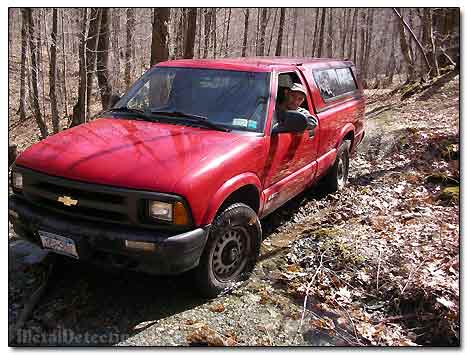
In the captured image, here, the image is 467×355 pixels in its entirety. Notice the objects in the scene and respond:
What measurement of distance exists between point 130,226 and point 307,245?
→ 223cm

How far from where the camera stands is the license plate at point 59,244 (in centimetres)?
329

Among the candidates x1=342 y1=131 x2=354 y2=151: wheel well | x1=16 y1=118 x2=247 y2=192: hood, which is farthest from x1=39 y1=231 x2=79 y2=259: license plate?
x1=342 y1=131 x2=354 y2=151: wheel well

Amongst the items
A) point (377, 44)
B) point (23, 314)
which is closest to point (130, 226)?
point (23, 314)

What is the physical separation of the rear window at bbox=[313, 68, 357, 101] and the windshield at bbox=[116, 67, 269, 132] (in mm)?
1359

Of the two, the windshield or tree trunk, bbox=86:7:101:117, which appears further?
tree trunk, bbox=86:7:101:117

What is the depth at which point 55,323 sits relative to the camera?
3385 mm

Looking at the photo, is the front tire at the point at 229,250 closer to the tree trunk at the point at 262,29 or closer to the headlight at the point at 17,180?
the headlight at the point at 17,180

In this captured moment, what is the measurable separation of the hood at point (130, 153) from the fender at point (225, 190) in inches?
9.7

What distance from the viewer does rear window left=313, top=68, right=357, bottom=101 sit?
18.5 feet

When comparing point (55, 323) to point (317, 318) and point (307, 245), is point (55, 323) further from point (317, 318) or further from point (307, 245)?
point (307, 245)

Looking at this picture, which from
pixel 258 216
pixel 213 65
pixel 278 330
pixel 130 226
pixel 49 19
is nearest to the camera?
pixel 130 226

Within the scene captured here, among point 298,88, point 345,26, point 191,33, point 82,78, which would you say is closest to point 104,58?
point 82,78

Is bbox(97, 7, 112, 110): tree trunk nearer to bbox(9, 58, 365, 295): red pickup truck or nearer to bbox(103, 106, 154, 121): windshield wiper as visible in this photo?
bbox(103, 106, 154, 121): windshield wiper

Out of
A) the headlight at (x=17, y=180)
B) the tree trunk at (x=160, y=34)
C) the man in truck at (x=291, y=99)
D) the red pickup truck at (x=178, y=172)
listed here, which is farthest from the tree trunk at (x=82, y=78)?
the headlight at (x=17, y=180)
